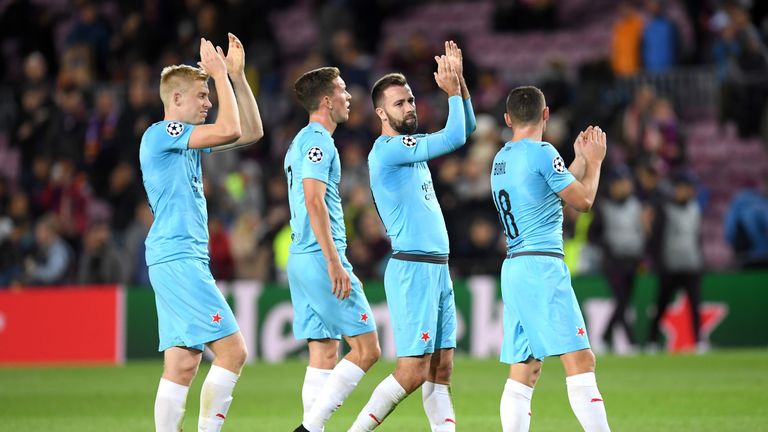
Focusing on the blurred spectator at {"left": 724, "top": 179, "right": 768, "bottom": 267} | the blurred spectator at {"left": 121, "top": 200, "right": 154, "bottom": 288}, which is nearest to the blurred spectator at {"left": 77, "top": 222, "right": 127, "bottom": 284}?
the blurred spectator at {"left": 121, "top": 200, "right": 154, "bottom": 288}

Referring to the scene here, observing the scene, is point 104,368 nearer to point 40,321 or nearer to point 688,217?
point 40,321

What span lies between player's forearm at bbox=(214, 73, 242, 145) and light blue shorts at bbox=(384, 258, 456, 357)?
4.82ft

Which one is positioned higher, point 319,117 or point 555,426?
point 319,117

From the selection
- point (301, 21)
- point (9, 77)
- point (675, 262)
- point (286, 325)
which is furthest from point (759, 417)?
point (9, 77)

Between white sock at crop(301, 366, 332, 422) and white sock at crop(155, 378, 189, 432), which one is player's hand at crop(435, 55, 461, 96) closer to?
white sock at crop(301, 366, 332, 422)

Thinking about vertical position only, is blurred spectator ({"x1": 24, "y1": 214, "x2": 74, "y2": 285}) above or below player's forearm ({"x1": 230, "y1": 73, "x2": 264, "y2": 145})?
below

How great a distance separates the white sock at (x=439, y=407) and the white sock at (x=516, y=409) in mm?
551

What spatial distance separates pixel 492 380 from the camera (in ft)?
49.1

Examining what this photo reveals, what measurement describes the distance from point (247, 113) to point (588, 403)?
292cm

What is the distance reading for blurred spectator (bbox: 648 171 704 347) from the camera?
707 inches

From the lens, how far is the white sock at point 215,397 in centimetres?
848

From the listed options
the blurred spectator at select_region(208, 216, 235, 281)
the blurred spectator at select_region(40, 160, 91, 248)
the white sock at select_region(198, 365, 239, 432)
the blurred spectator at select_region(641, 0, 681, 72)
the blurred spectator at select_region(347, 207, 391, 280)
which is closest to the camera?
the white sock at select_region(198, 365, 239, 432)

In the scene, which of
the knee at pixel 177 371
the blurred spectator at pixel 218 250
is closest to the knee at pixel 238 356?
the knee at pixel 177 371

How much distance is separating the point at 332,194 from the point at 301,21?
18.8m
